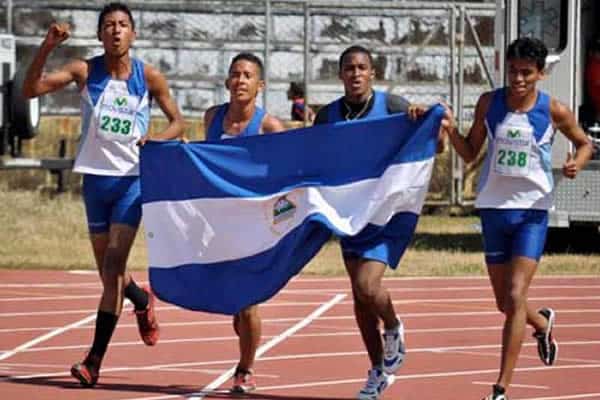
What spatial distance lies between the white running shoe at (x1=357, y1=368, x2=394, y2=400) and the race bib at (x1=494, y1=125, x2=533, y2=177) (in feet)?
4.32

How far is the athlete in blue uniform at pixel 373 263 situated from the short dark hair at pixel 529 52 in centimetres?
61

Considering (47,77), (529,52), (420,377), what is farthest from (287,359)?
(529,52)

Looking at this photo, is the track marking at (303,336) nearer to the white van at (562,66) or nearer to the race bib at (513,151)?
the race bib at (513,151)

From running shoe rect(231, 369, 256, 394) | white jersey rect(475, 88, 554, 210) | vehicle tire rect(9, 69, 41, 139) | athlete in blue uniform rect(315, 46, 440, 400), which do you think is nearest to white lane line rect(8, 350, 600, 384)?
running shoe rect(231, 369, 256, 394)

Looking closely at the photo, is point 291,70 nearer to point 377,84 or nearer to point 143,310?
point 377,84

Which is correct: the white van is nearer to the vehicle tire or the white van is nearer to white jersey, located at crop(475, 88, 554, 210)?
the vehicle tire

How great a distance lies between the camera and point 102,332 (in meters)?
11.5

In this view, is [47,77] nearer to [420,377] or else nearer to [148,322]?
[148,322]

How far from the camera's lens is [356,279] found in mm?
10602

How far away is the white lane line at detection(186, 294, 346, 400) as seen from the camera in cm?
1117

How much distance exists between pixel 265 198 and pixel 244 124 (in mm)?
562

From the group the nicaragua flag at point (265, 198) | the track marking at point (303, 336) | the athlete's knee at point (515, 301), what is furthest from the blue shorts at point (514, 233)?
the track marking at point (303, 336)

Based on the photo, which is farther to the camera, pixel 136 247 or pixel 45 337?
pixel 136 247

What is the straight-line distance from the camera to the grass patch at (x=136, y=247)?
19328 mm
